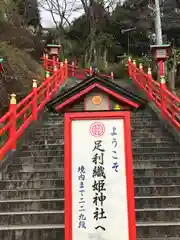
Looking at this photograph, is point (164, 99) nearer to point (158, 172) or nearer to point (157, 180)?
point (158, 172)

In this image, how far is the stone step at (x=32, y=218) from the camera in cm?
517

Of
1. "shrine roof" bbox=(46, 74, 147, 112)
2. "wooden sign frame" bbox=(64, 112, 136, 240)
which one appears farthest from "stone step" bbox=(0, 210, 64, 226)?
"shrine roof" bbox=(46, 74, 147, 112)

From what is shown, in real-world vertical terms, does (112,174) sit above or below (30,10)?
below

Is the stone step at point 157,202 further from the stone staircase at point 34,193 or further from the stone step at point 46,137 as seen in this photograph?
the stone step at point 46,137

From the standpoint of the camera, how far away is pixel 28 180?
20.4 feet

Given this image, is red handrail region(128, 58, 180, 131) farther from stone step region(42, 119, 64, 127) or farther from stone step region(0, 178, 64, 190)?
stone step region(0, 178, 64, 190)

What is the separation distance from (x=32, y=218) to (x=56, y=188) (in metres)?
0.88

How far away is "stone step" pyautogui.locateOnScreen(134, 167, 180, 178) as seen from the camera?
6.38 meters

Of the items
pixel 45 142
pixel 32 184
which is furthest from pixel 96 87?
pixel 45 142

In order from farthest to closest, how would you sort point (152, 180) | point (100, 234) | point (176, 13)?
point (176, 13)
point (152, 180)
point (100, 234)

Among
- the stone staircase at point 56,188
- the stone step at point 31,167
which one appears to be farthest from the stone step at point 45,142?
the stone step at point 31,167

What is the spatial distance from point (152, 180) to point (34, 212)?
2.23m

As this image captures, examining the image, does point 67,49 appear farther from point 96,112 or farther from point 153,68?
point 96,112

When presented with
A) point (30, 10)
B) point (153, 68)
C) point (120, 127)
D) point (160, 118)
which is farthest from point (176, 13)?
point (120, 127)
